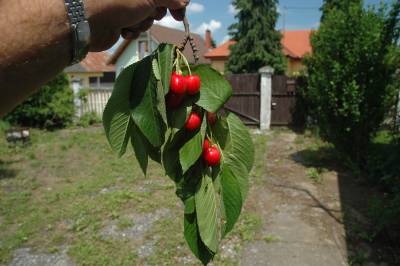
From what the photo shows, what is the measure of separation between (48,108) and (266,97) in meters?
6.48

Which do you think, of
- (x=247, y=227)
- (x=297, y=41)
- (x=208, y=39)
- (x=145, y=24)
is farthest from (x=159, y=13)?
(x=208, y=39)

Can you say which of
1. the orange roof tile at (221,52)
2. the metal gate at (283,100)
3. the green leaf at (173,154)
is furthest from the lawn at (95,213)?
the orange roof tile at (221,52)

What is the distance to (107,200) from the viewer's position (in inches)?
213

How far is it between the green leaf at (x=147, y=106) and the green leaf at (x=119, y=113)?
0.03 m

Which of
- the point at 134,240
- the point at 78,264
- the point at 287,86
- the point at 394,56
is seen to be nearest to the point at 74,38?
the point at 78,264

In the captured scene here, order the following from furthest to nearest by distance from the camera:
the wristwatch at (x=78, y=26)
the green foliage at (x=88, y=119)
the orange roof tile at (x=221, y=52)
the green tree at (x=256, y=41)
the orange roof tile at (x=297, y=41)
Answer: the orange roof tile at (x=297, y=41)
the orange roof tile at (x=221, y=52)
the green tree at (x=256, y=41)
the green foliage at (x=88, y=119)
the wristwatch at (x=78, y=26)

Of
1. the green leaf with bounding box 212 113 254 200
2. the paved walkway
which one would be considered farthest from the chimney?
the green leaf with bounding box 212 113 254 200

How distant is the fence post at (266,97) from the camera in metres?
11.1

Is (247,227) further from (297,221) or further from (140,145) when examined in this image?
(140,145)

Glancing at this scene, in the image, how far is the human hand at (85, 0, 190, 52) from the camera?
994 mm

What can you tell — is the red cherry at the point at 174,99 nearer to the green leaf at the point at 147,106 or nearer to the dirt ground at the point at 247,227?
the green leaf at the point at 147,106

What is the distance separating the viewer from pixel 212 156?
1.15m

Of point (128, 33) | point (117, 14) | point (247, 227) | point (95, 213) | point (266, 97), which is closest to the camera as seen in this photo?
point (117, 14)

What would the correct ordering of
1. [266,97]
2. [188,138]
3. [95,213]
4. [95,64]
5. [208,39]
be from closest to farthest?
1. [188,138]
2. [95,213]
3. [266,97]
4. [95,64]
5. [208,39]
